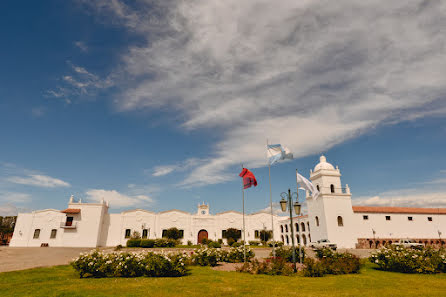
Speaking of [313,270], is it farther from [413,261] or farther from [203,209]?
[203,209]

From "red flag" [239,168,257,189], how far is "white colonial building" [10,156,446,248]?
20.7 meters

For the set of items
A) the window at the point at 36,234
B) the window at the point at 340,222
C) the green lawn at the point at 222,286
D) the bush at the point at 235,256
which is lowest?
the green lawn at the point at 222,286

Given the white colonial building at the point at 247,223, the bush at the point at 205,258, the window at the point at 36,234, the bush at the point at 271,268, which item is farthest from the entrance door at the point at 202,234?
the bush at the point at 271,268

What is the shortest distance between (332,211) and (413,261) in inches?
1003

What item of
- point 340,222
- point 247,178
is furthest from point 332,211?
point 247,178

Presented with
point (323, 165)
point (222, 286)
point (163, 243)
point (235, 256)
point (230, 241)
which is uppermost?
point (323, 165)

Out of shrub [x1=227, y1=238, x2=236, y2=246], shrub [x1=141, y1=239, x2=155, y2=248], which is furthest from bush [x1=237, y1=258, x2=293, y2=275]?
shrub [x1=227, y1=238, x2=236, y2=246]

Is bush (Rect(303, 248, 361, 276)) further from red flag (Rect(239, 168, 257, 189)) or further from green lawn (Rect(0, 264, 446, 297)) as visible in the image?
red flag (Rect(239, 168, 257, 189))

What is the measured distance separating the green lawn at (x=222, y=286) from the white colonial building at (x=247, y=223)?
26427mm

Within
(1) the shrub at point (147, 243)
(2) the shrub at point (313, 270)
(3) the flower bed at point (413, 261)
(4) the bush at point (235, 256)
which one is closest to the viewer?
(2) the shrub at point (313, 270)

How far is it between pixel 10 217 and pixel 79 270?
2230 inches

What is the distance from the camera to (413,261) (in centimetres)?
1320

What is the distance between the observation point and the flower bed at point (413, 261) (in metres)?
13.0

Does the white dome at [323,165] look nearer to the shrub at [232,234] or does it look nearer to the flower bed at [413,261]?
the shrub at [232,234]
